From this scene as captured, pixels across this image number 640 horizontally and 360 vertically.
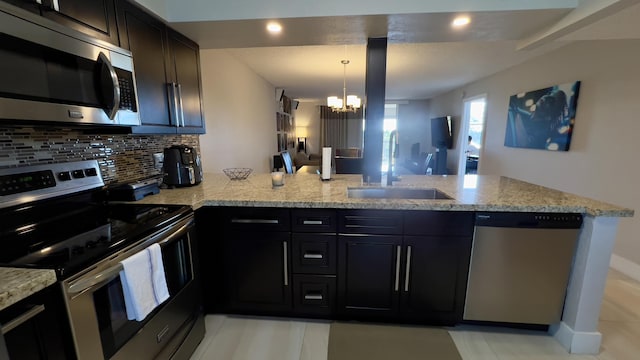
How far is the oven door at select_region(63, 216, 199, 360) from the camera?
0.89m

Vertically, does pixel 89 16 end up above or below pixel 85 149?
above

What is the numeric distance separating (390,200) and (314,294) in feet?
2.72

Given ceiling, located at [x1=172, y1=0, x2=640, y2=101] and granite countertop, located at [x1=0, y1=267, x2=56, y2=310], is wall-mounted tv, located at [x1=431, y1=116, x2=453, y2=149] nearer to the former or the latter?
ceiling, located at [x1=172, y1=0, x2=640, y2=101]

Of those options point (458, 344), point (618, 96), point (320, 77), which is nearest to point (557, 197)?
point (458, 344)

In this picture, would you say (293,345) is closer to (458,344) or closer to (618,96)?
(458,344)

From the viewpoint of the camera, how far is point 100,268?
95cm

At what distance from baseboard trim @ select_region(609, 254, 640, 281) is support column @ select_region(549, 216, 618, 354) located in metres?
1.46

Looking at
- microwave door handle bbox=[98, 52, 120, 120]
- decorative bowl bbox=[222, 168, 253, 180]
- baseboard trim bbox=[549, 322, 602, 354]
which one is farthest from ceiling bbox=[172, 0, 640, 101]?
baseboard trim bbox=[549, 322, 602, 354]

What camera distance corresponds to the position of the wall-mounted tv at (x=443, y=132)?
6.52 metres

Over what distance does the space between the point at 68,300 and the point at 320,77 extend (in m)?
4.83

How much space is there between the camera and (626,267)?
2.56 meters

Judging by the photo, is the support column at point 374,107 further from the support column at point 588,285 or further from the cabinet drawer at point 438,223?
the support column at point 588,285

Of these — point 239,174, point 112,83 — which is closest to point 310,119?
point 239,174

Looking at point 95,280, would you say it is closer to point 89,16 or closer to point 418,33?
point 89,16
